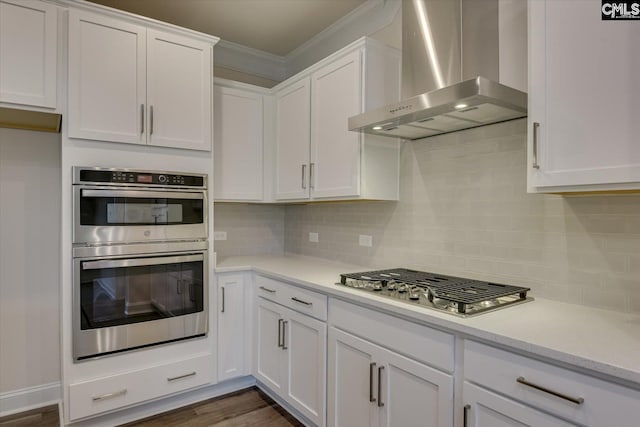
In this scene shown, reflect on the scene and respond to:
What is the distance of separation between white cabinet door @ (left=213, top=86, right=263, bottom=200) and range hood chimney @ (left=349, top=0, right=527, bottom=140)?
124 cm

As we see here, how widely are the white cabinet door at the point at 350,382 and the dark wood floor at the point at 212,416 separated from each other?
1.87 ft

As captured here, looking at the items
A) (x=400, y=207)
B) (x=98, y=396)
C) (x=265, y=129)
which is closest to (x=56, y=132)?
(x=265, y=129)

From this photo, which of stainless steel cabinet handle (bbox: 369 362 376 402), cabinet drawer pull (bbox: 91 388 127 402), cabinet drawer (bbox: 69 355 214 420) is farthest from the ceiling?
cabinet drawer pull (bbox: 91 388 127 402)

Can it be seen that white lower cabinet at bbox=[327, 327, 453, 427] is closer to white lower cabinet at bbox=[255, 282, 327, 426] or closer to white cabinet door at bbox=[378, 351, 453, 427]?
white cabinet door at bbox=[378, 351, 453, 427]

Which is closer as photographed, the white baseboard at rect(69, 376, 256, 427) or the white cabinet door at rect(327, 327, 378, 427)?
the white cabinet door at rect(327, 327, 378, 427)

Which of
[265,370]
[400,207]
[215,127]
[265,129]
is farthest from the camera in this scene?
[265,129]

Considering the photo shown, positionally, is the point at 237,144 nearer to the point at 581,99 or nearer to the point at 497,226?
the point at 497,226

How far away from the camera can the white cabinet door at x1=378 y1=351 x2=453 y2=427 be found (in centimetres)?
144

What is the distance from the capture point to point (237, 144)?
305 cm

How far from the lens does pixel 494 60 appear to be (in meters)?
1.85

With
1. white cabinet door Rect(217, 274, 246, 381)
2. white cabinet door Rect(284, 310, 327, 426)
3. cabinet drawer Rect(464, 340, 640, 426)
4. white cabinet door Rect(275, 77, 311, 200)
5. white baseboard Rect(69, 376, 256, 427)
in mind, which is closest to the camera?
cabinet drawer Rect(464, 340, 640, 426)

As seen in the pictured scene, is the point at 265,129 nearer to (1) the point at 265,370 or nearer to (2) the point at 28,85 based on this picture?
Answer: (2) the point at 28,85

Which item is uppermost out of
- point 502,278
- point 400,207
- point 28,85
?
point 28,85

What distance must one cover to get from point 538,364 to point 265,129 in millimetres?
2601
